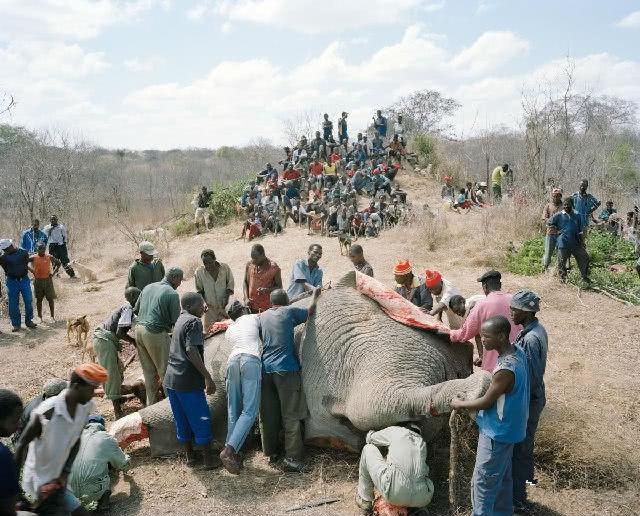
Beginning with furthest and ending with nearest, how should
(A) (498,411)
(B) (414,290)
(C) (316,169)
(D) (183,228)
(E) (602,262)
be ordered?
1. (C) (316,169)
2. (D) (183,228)
3. (E) (602,262)
4. (B) (414,290)
5. (A) (498,411)

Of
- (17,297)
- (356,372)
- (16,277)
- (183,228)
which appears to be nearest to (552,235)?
(356,372)

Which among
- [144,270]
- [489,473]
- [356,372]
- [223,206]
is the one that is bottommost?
[489,473]

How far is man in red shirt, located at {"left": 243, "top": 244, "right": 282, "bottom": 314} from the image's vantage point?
23.7 ft

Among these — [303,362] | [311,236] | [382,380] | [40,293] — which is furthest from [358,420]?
[311,236]

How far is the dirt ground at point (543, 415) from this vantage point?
4824mm

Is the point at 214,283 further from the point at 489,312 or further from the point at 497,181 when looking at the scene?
the point at 497,181

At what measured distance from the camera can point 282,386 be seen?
539cm

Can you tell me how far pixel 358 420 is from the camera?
16.0 feet

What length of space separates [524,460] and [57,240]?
1361 centimetres

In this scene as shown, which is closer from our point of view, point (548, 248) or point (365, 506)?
point (365, 506)

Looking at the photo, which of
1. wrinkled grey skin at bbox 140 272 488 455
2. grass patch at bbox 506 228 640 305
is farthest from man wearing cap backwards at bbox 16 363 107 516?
grass patch at bbox 506 228 640 305

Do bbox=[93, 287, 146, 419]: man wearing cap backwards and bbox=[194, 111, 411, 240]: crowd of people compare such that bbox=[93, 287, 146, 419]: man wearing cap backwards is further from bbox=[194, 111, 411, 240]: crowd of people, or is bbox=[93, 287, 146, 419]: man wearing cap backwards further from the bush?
the bush

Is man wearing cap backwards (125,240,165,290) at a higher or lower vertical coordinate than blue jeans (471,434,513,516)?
higher

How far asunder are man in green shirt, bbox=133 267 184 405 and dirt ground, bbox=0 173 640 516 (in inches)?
36.5
